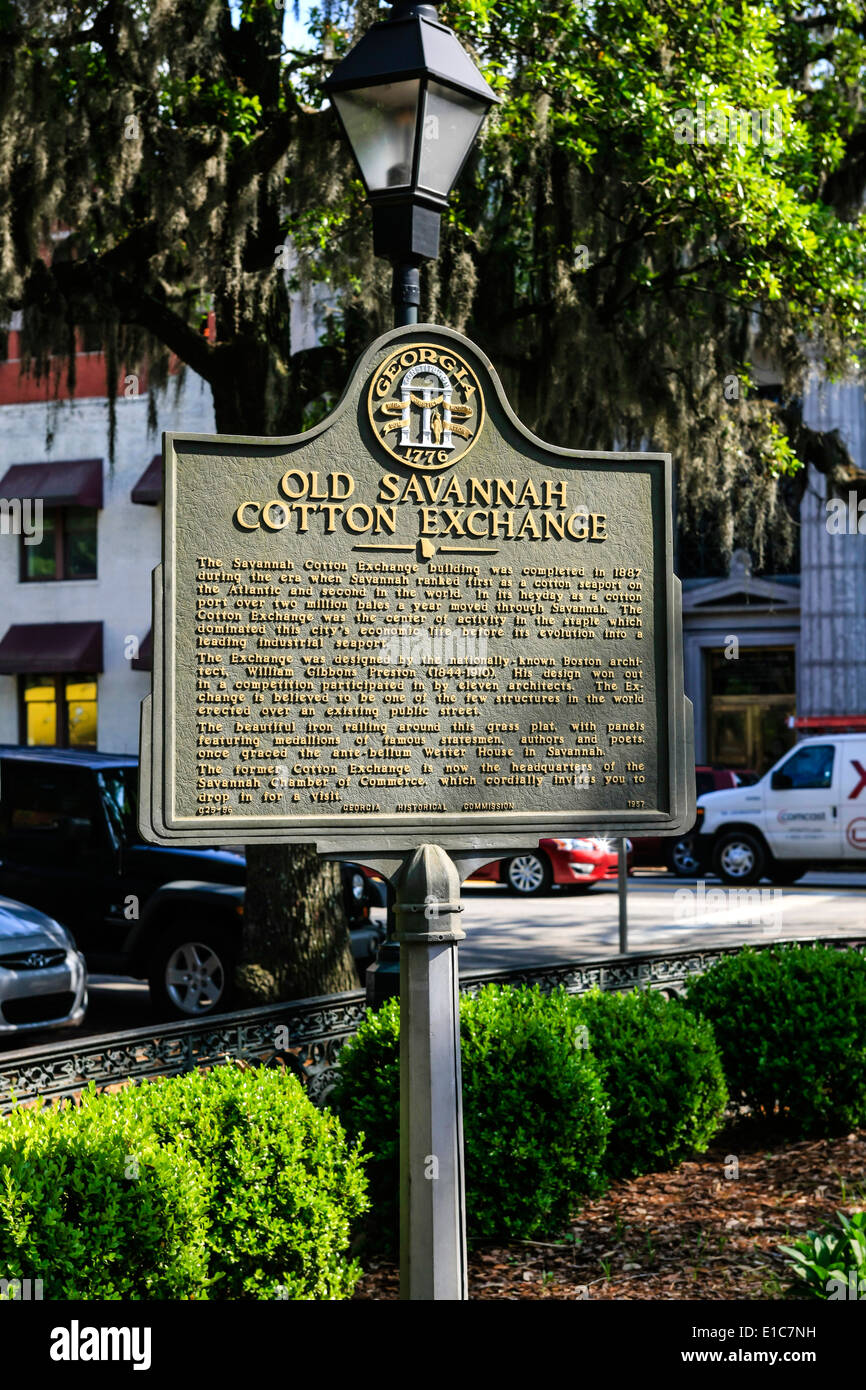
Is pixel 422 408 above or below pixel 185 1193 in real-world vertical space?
above

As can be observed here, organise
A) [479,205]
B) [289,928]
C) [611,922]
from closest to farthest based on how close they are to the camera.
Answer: [289,928] < [479,205] < [611,922]

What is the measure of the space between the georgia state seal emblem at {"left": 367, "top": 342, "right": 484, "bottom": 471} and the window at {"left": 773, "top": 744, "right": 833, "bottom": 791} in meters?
17.6

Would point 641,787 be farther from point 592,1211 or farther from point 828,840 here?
point 828,840

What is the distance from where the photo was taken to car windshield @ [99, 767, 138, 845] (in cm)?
1191

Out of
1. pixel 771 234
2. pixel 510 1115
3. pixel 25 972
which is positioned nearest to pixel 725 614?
pixel 771 234

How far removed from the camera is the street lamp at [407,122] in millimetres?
4570

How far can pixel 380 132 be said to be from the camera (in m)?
4.65

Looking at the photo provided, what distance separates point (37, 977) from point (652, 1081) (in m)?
4.70

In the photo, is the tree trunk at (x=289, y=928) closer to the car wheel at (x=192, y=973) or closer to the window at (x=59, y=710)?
the car wheel at (x=192, y=973)

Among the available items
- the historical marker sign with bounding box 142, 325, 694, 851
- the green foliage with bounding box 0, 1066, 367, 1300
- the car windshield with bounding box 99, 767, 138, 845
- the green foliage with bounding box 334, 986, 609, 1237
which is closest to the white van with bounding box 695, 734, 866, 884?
the car windshield with bounding box 99, 767, 138, 845

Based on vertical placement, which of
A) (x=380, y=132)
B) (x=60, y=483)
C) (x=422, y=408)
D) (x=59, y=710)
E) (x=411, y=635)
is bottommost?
(x=411, y=635)

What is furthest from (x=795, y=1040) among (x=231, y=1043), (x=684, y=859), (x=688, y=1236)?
(x=684, y=859)

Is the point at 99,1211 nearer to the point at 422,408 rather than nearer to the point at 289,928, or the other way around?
the point at 422,408

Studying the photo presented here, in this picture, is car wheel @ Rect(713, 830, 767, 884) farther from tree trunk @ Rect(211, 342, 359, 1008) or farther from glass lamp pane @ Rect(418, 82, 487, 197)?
Result: glass lamp pane @ Rect(418, 82, 487, 197)
